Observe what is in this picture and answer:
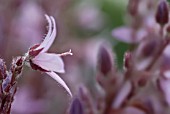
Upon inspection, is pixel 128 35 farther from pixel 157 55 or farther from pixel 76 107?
pixel 76 107

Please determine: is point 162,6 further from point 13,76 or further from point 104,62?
point 13,76

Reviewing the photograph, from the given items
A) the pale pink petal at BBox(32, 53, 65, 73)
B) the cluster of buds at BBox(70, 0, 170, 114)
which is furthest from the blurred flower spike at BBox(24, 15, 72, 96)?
the cluster of buds at BBox(70, 0, 170, 114)

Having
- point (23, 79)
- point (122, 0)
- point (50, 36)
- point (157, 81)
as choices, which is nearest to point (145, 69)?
point (157, 81)

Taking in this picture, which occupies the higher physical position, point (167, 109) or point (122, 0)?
point (122, 0)

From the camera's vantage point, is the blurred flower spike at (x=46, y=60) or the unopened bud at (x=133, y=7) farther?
the unopened bud at (x=133, y=7)

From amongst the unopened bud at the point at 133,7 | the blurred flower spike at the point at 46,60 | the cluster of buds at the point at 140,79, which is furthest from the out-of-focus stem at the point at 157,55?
the blurred flower spike at the point at 46,60

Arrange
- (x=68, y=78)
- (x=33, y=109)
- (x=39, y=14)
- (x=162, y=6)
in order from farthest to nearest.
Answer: (x=39, y=14), (x=68, y=78), (x=33, y=109), (x=162, y=6)

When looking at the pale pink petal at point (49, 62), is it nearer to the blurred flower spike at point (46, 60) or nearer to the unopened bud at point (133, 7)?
the blurred flower spike at point (46, 60)
